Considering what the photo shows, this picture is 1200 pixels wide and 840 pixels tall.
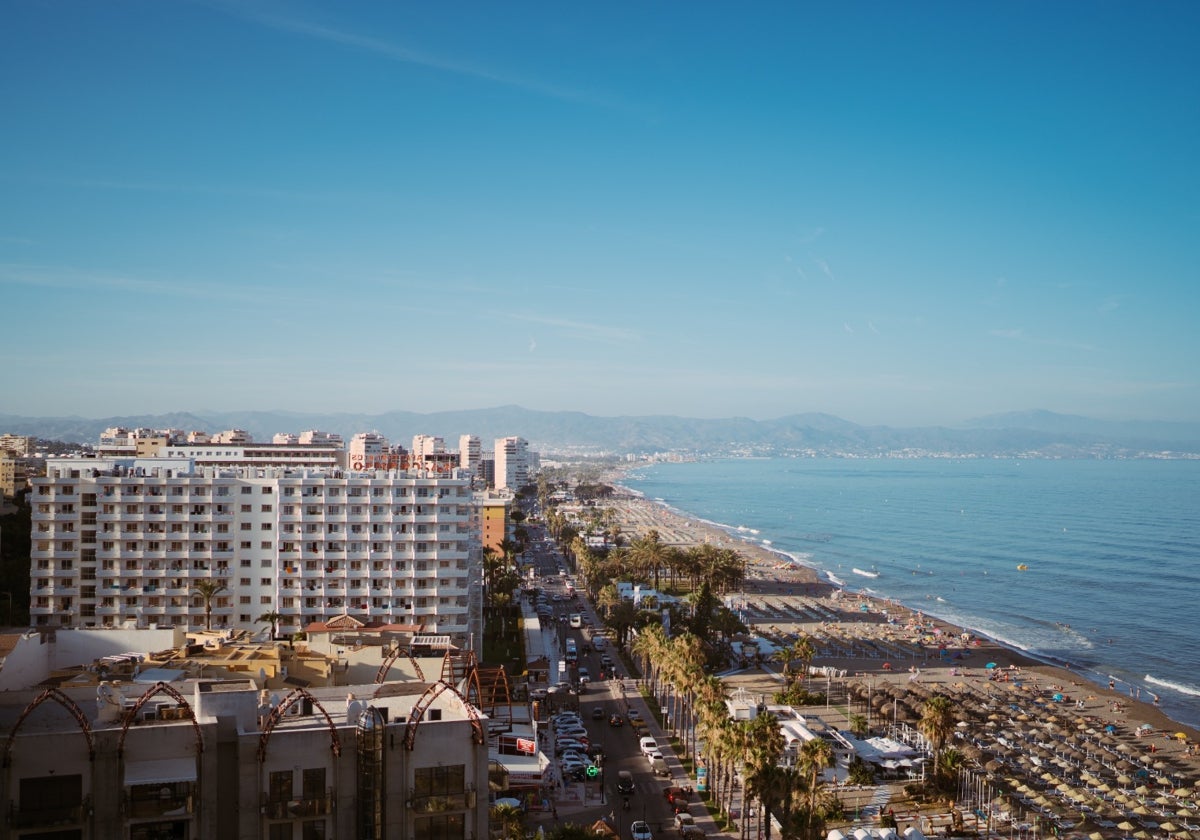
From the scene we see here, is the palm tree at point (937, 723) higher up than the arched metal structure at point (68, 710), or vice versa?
the arched metal structure at point (68, 710)

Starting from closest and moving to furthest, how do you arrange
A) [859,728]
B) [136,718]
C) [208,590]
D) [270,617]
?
[136,718] < [859,728] < [270,617] < [208,590]

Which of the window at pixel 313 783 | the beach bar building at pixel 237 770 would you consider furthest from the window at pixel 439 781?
the window at pixel 313 783

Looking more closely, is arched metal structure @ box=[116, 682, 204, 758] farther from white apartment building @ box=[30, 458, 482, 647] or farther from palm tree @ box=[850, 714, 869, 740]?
palm tree @ box=[850, 714, 869, 740]

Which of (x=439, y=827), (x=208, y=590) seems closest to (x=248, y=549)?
(x=208, y=590)

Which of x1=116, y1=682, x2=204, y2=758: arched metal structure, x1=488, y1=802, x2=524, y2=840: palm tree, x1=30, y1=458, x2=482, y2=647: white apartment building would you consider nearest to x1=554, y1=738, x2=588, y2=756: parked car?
x1=30, y1=458, x2=482, y2=647: white apartment building

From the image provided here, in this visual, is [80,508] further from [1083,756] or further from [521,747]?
[1083,756]

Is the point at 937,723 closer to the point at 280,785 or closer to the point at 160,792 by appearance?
the point at 280,785

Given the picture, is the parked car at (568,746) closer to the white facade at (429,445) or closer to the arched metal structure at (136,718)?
the arched metal structure at (136,718)
